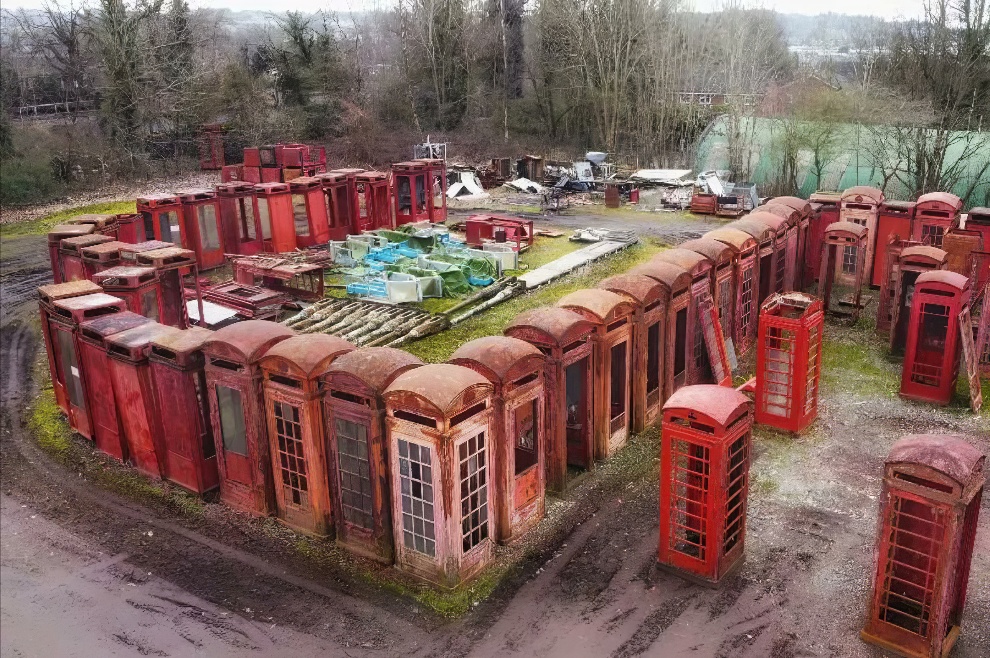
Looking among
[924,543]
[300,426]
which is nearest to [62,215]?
[300,426]

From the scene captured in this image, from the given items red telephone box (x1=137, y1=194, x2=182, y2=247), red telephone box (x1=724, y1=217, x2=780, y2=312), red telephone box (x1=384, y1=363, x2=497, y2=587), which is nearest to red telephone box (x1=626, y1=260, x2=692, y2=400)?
red telephone box (x1=724, y1=217, x2=780, y2=312)

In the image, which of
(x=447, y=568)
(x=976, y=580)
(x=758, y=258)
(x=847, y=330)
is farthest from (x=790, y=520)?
(x=847, y=330)

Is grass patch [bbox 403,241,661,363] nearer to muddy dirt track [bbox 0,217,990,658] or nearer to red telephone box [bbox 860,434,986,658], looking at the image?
muddy dirt track [bbox 0,217,990,658]

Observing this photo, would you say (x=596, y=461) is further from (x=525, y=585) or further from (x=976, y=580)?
(x=976, y=580)

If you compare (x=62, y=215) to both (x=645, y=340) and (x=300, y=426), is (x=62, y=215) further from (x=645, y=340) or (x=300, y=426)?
(x=645, y=340)

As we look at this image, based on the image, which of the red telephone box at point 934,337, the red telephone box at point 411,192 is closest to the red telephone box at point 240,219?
the red telephone box at point 411,192

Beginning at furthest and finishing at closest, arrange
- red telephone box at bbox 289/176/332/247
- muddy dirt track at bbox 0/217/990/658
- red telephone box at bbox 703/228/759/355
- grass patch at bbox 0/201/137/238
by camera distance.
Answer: grass patch at bbox 0/201/137/238 < red telephone box at bbox 289/176/332/247 < red telephone box at bbox 703/228/759/355 < muddy dirt track at bbox 0/217/990/658
